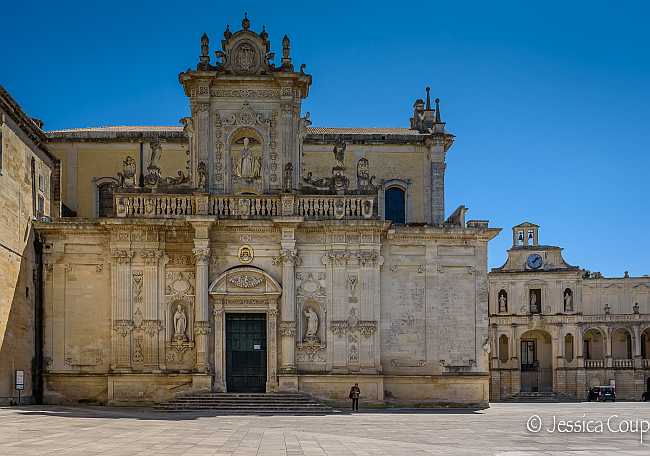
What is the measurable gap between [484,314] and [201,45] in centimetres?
1621

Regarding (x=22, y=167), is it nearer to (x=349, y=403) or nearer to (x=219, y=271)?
(x=219, y=271)

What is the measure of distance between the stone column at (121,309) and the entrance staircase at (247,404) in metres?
2.72

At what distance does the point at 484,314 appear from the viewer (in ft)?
130

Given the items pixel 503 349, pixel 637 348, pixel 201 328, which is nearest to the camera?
pixel 201 328

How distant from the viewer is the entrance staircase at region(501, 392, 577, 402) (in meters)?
68.0

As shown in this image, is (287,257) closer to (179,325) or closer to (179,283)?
(179,283)

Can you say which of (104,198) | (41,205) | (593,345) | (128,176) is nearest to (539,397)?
(593,345)

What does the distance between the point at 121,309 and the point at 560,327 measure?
145ft

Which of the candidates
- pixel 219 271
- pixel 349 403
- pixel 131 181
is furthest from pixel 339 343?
pixel 131 181

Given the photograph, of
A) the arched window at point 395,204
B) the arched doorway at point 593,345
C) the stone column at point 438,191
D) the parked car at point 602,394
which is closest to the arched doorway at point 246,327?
the arched window at point 395,204

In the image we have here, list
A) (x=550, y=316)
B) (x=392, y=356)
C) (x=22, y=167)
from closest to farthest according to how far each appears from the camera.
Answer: (x=22, y=167) < (x=392, y=356) < (x=550, y=316)

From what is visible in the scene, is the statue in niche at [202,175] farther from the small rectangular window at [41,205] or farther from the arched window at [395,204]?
the arched window at [395,204]

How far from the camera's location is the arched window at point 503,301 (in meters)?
74.4

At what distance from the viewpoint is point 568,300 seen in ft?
242
